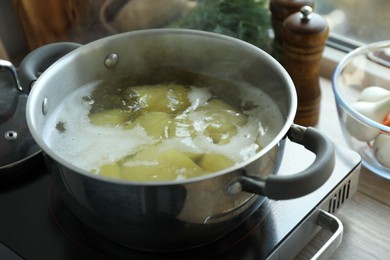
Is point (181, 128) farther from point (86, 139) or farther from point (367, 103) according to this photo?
point (367, 103)

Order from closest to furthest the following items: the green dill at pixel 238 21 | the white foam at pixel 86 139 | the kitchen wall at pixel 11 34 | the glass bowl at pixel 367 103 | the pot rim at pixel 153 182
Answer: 1. the pot rim at pixel 153 182
2. the white foam at pixel 86 139
3. the glass bowl at pixel 367 103
4. the green dill at pixel 238 21
5. the kitchen wall at pixel 11 34

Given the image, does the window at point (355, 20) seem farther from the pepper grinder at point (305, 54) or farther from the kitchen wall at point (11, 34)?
the kitchen wall at point (11, 34)

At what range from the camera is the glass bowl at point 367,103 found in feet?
2.48

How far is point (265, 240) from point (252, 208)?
56 millimetres

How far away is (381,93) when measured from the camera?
81 centimetres

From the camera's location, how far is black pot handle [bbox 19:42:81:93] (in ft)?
2.20

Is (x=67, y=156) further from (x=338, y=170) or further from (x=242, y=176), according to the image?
(x=338, y=170)

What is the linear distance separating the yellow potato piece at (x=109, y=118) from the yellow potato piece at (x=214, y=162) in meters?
0.14

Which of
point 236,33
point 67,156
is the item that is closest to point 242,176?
point 67,156

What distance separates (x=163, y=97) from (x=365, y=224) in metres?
0.32

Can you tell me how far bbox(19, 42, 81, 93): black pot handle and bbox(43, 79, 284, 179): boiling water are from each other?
5 centimetres

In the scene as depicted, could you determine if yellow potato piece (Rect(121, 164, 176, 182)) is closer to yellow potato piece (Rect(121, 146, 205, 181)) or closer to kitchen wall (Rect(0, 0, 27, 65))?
yellow potato piece (Rect(121, 146, 205, 181))

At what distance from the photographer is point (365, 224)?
0.73 meters

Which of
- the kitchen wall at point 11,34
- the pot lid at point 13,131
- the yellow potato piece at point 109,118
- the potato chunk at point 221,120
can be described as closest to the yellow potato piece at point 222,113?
the potato chunk at point 221,120
